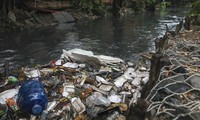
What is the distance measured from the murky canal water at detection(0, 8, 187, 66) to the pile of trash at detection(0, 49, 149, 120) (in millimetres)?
3104

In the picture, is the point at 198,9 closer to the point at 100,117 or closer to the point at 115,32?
the point at 115,32

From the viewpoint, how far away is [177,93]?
3977 mm

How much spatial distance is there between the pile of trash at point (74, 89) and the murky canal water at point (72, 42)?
122 inches

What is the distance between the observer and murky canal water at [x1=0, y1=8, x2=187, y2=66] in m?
13.6

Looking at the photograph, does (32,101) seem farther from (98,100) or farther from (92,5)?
(92,5)

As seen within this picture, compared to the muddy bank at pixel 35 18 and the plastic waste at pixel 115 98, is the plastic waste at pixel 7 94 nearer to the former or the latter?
the plastic waste at pixel 115 98

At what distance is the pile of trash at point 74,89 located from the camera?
21.6 ft

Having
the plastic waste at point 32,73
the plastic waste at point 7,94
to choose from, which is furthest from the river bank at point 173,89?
the plastic waste at point 32,73

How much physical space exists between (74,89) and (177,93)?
14.5 feet

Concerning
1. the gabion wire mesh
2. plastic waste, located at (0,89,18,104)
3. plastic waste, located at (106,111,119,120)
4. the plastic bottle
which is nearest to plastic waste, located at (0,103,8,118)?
plastic waste, located at (0,89,18,104)

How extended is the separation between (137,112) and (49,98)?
5.09 metres

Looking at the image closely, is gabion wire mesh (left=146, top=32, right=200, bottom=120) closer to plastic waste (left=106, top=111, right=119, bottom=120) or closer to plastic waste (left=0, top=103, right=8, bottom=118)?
plastic waste (left=106, top=111, right=119, bottom=120)

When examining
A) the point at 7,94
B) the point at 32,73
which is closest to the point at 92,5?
the point at 32,73

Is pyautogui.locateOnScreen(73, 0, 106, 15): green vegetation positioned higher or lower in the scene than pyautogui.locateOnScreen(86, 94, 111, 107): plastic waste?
higher
